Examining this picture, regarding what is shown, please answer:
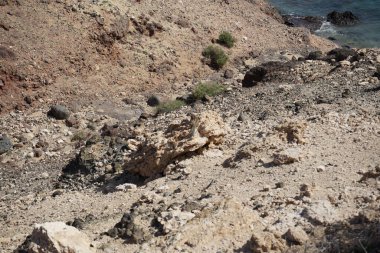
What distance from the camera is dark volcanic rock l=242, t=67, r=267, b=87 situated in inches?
690

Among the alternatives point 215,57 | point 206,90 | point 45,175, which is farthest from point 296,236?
point 215,57

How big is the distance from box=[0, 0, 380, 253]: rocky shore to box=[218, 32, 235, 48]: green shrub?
371 millimetres

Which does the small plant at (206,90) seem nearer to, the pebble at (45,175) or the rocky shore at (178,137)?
the rocky shore at (178,137)

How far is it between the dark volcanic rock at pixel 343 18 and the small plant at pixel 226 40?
8.77m

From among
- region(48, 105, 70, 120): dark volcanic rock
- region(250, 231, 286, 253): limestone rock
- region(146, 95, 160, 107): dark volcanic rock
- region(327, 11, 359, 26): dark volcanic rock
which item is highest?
region(250, 231, 286, 253): limestone rock

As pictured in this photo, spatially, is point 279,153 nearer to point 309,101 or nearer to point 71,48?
point 309,101

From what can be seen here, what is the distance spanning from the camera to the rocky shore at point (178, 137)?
25.5ft

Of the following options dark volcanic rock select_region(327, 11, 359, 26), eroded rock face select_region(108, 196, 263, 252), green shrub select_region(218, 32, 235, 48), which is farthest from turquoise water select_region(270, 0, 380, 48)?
eroded rock face select_region(108, 196, 263, 252)

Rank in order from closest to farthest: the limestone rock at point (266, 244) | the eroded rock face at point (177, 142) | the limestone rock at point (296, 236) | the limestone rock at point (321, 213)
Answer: the limestone rock at point (266, 244) → the limestone rock at point (296, 236) → the limestone rock at point (321, 213) → the eroded rock face at point (177, 142)

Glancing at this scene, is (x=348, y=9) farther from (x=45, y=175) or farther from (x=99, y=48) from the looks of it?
(x=45, y=175)

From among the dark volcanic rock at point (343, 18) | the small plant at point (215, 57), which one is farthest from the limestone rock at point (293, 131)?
the dark volcanic rock at point (343, 18)

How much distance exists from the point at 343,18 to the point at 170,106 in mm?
15096

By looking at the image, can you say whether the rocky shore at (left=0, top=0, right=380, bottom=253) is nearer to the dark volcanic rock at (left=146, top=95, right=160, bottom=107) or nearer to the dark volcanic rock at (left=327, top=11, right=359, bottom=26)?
the dark volcanic rock at (left=146, top=95, right=160, bottom=107)

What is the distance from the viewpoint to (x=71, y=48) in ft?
60.2
